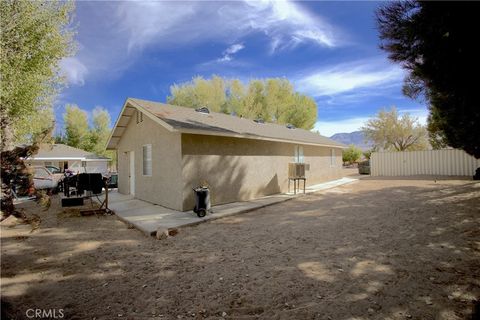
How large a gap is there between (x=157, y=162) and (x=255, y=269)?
7.31 metres

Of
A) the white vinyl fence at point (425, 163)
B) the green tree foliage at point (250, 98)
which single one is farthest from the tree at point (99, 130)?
the white vinyl fence at point (425, 163)

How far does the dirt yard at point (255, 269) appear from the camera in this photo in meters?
3.25

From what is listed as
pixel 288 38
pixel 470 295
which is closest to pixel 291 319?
pixel 470 295

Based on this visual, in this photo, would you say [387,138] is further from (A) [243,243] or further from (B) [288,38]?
(A) [243,243]

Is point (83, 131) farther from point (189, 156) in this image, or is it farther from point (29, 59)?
point (189, 156)

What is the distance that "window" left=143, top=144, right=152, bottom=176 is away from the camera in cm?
1116

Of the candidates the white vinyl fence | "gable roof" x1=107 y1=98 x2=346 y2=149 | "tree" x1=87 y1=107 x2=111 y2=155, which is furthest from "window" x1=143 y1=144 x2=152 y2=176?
"tree" x1=87 y1=107 x2=111 y2=155

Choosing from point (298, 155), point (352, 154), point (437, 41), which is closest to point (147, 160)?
point (298, 155)

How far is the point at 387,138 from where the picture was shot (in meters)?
36.8

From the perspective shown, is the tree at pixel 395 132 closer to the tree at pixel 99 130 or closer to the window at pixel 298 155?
the window at pixel 298 155

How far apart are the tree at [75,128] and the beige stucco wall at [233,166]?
3873 cm

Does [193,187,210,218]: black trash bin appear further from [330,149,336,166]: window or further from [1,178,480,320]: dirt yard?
[330,149,336,166]: window

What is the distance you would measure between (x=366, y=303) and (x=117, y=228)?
691 cm

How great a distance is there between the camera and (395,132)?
35938 mm
